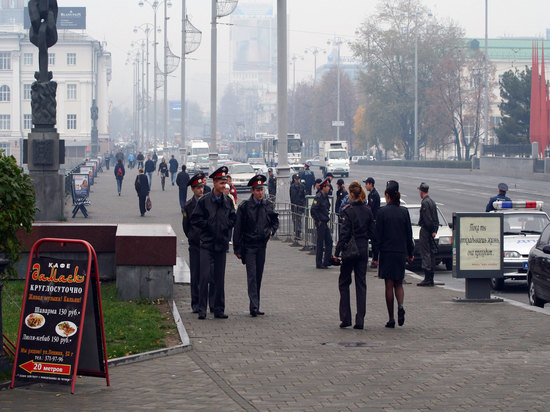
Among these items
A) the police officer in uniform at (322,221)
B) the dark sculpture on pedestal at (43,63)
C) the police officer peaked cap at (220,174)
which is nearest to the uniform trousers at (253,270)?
the police officer peaked cap at (220,174)

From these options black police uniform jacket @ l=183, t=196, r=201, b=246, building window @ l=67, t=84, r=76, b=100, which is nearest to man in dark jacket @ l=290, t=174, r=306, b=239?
black police uniform jacket @ l=183, t=196, r=201, b=246

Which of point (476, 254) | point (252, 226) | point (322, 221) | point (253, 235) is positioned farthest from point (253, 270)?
point (322, 221)

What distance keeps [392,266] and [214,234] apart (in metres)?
2.24

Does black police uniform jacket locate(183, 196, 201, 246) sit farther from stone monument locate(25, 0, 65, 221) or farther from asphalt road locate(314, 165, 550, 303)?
stone monument locate(25, 0, 65, 221)

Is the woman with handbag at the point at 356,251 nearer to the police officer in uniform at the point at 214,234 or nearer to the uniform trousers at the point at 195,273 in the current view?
the police officer in uniform at the point at 214,234

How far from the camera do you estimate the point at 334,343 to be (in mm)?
10508

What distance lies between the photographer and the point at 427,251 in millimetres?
16438

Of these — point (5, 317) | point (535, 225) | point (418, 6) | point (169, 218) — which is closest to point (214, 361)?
point (5, 317)

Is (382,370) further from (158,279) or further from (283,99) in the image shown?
(283,99)

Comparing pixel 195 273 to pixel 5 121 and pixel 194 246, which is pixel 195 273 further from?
pixel 5 121

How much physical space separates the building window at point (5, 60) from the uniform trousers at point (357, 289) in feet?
422

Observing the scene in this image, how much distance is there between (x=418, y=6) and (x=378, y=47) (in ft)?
18.8

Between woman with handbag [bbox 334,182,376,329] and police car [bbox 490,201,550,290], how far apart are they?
5666 mm

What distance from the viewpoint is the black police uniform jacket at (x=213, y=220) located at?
1193 cm
